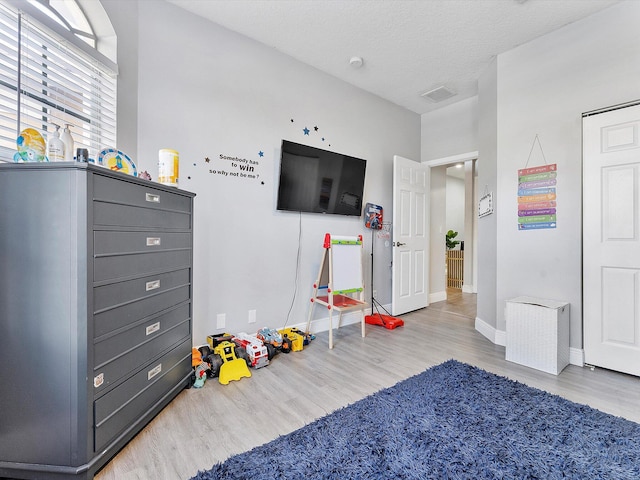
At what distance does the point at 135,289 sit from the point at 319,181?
7.07ft

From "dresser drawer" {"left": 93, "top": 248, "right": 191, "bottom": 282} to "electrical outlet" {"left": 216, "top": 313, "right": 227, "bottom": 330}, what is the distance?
2.48ft

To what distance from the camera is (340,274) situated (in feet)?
10.4

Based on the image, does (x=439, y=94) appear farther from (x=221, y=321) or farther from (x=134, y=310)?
(x=134, y=310)

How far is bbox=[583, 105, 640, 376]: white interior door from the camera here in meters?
2.30

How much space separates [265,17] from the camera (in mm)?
2531

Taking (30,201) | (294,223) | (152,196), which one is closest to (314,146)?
(294,223)

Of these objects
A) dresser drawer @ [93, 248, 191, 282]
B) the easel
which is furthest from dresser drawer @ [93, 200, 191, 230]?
the easel

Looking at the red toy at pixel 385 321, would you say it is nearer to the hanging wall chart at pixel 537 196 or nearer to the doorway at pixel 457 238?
the doorway at pixel 457 238

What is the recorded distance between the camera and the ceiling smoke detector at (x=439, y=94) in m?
3.79

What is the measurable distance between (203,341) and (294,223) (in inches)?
55.2

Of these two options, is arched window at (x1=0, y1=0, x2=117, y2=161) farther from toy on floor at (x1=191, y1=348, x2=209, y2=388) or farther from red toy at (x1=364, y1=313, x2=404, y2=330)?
red toy at (x1=364, y1=313, x2=404, y2=330)

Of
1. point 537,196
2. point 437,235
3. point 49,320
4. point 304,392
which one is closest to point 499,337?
point 537,196

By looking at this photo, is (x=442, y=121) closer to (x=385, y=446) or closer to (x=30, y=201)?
(x=385, y=446)

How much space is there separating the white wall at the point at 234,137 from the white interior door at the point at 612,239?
2.28 metres
